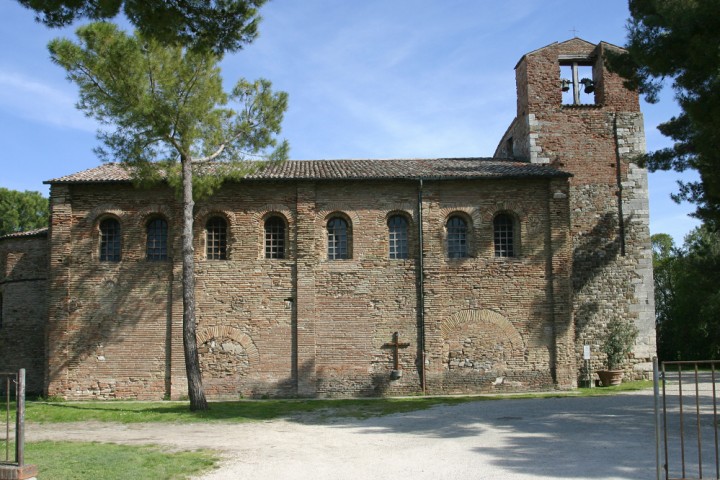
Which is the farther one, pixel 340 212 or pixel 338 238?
pixel 338 238

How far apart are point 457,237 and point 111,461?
501 inches

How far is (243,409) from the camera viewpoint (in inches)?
616

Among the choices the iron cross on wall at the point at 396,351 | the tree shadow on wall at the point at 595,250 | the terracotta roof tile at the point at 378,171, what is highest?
the terracotta roof tile at the point at 378,171

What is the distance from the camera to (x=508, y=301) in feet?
61.8

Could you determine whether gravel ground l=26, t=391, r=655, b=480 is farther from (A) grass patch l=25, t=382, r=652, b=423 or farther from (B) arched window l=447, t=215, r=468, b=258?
A: (B) arched window l=447, t=215, r=468, b=258

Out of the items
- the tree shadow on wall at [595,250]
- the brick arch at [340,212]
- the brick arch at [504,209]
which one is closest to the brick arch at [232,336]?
the brick arch at [340,212]

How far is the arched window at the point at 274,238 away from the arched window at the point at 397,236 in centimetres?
326

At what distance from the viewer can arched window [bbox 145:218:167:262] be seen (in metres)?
19.0

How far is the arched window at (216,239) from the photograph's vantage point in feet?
62.7

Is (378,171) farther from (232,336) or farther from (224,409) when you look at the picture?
(224,409)

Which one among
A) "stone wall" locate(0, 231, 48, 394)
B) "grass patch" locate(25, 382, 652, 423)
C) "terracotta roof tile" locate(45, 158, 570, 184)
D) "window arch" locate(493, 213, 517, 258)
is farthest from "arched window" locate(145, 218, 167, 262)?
"window arch" locate(493, 213, 517, 258)

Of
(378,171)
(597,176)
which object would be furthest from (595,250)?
(378,171)

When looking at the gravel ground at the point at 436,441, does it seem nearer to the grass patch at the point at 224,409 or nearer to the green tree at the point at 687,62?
the grass patch at the point at 224,409

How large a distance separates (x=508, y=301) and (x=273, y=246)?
7.22 metres
